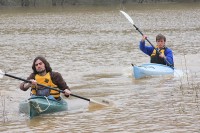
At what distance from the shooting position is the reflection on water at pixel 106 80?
8.55m

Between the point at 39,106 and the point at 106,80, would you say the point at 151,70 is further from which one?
the point at 39,106

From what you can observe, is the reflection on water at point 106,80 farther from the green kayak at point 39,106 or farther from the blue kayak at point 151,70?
the blue kayak at point 151,70

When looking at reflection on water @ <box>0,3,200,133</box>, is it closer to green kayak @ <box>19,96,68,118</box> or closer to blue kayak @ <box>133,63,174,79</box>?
green kayak @ <box>19,96,68,118</box>

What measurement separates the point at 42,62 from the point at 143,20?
26170 millimetres

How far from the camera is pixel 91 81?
13.5 meters

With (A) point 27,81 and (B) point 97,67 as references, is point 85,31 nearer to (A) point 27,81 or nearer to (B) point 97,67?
(B) point 97,67

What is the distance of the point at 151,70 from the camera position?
44.1ft

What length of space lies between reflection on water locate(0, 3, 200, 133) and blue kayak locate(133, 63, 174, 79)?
23 cm

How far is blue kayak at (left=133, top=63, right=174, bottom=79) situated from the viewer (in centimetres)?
1335

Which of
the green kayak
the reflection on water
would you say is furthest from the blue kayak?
the green kayak

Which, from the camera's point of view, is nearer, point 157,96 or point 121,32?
point 157,96

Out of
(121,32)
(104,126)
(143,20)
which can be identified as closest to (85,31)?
(121,32)

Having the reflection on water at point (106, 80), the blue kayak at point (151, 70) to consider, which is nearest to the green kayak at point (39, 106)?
the reflection on water at point (106, 80)

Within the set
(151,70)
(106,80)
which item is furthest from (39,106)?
(151,70)
